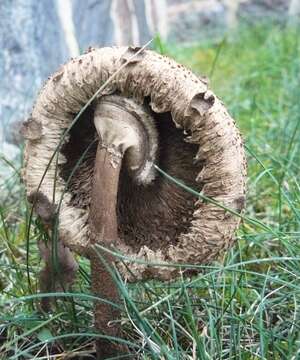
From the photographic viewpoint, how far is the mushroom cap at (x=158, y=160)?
1.12m

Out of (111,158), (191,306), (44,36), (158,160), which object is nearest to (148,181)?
(158,160)

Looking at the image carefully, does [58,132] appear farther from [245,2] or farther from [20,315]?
[245,2]

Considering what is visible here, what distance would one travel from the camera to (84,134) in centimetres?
132

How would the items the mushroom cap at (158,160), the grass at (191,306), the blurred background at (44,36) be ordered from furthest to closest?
1. the blurred background at (44,36)
2. the grass at (191,306)
3. the mushroom cap at (158,160)

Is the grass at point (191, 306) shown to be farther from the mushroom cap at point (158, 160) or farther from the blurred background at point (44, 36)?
the blurred background at point (44, 36)

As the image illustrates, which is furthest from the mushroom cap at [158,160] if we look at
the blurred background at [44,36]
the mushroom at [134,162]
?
the blurred background at [44,36]

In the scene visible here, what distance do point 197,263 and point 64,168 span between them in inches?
12.4

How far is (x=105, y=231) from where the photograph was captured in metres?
1.19

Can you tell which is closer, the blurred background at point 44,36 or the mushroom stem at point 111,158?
the mushroom stem at point 111,158

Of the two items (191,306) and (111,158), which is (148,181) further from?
(191,306)

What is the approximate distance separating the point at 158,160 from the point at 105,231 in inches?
7.1

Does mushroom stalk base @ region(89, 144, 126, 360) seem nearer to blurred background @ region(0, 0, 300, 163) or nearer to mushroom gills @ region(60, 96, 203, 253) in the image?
mushroom gills @ region(60, 96, 203, 253)

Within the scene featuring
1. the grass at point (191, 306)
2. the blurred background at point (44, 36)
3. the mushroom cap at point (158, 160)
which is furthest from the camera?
the blurred background at point (44, 36)

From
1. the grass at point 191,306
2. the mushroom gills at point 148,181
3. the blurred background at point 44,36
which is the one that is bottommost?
the grass at point 191,306
